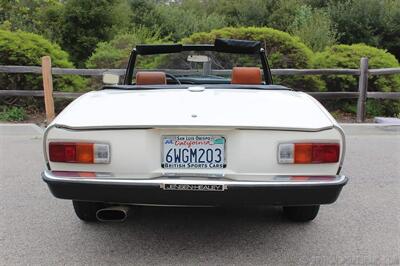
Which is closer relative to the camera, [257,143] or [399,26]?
[257,143]

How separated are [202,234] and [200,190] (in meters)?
0.85

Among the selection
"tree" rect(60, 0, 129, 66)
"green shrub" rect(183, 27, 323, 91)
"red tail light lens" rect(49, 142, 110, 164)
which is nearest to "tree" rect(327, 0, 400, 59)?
"tree" rect(60, 0, 129, 66)

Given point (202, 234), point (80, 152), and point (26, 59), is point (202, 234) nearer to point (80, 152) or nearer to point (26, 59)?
point (80, 152)

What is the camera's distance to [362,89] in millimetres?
10336

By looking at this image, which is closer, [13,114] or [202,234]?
[202,234]

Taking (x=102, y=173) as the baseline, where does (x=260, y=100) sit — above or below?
above

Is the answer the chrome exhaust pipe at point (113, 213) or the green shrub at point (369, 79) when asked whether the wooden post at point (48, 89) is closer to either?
the green shrub at point (369, 79)

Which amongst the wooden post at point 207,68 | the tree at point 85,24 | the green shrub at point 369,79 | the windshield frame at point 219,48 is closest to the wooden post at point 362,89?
the green shrub at point 369,79

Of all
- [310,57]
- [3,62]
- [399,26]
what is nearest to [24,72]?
[3,62]

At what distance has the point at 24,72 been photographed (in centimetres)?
1015

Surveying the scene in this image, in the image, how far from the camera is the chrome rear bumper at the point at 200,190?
10.6 ft

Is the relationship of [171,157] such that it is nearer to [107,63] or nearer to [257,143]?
[257,143]

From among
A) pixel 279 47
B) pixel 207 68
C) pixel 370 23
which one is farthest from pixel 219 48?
pixel 370 23

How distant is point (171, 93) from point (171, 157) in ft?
2.64
